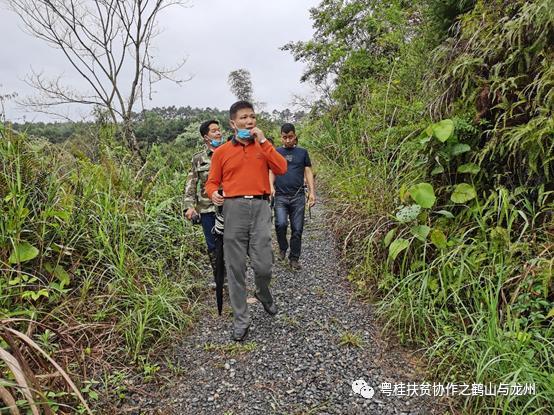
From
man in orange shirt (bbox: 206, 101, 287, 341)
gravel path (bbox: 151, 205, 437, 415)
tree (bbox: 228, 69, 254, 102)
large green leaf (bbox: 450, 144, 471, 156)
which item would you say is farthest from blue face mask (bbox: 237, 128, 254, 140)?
tree (bbox: 228, 69, 254, 102)

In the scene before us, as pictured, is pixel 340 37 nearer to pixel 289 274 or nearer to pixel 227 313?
pixel 289 274

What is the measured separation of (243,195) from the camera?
2.76 meters

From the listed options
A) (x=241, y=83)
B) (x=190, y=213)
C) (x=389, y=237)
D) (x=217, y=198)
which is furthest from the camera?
(x=241, y=83)

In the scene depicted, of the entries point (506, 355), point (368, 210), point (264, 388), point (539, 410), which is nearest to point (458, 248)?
point (506, 355)

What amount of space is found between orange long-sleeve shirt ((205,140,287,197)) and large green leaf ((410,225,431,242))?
1.35 m

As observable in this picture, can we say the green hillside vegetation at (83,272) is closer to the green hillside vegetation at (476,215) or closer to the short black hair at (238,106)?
the short black hair at (238,106)

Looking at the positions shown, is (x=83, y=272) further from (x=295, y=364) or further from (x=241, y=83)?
(x=241, y=83)

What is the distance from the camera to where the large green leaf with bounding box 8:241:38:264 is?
2.60 metres

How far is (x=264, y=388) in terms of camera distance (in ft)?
7.64

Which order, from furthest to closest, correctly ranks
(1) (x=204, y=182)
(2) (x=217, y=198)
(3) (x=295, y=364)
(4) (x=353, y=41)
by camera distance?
(4) (x=353, y=41)
(1) (x=204, y=182)
(2) (x=217, y=198)
(3) (x=295, y=364)

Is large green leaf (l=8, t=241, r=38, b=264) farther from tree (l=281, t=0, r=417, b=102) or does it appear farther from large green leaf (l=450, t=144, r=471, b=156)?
tree (l=281, t=0, r=417, b=102)

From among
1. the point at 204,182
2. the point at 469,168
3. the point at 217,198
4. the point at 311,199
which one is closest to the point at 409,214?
the point at 469,168

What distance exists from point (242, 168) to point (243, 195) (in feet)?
0.74

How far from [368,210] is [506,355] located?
7.30 feet
